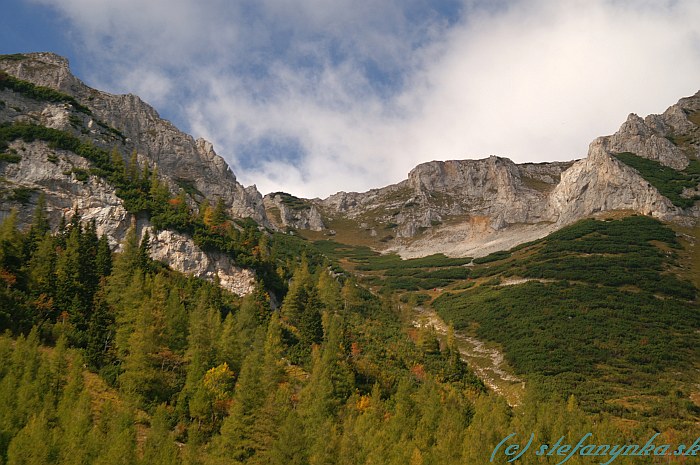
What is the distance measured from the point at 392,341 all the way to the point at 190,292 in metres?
36.8

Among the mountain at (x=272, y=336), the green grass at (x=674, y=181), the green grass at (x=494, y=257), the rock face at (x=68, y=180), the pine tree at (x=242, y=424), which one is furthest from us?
the green grass at (x=494, y=257)

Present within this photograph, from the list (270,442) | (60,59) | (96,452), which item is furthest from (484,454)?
(60,59)

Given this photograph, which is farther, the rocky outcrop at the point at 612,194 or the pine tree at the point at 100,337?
the rocky outcrop at the point at 612,194

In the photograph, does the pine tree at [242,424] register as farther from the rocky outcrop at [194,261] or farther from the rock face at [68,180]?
the rock face at [68,180]

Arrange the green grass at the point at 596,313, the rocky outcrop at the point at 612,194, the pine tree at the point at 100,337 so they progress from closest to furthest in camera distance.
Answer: the pine tree at the point at 100,337 < the green grass at the point at 596,313 < the rocky outcrop at the point at 612,194

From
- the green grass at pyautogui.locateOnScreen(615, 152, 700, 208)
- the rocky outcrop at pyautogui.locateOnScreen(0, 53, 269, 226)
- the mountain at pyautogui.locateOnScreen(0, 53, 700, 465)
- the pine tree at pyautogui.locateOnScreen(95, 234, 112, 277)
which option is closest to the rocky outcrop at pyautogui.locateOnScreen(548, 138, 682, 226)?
the green grass at pyautogui.locateOnScreen(615, 152, 700, 208)

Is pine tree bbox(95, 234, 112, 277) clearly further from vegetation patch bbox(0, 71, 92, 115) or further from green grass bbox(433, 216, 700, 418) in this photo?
green grass bbox(433, 216, 700, 418)

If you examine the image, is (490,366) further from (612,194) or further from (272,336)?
(612,194)

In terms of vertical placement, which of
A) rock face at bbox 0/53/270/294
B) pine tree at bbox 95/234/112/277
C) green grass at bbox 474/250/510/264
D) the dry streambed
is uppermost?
rock face at bbox 0/53/270/294

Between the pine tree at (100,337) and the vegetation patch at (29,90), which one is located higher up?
the vegetation patch at (29,90)

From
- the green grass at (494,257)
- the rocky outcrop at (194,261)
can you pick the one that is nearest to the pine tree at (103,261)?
the rocky outcrop at (194,261)

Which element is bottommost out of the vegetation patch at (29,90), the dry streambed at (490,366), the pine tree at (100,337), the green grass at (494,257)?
the dry streambed at (490,366)

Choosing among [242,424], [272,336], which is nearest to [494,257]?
[272,336]

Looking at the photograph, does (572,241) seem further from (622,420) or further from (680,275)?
(622,420)
